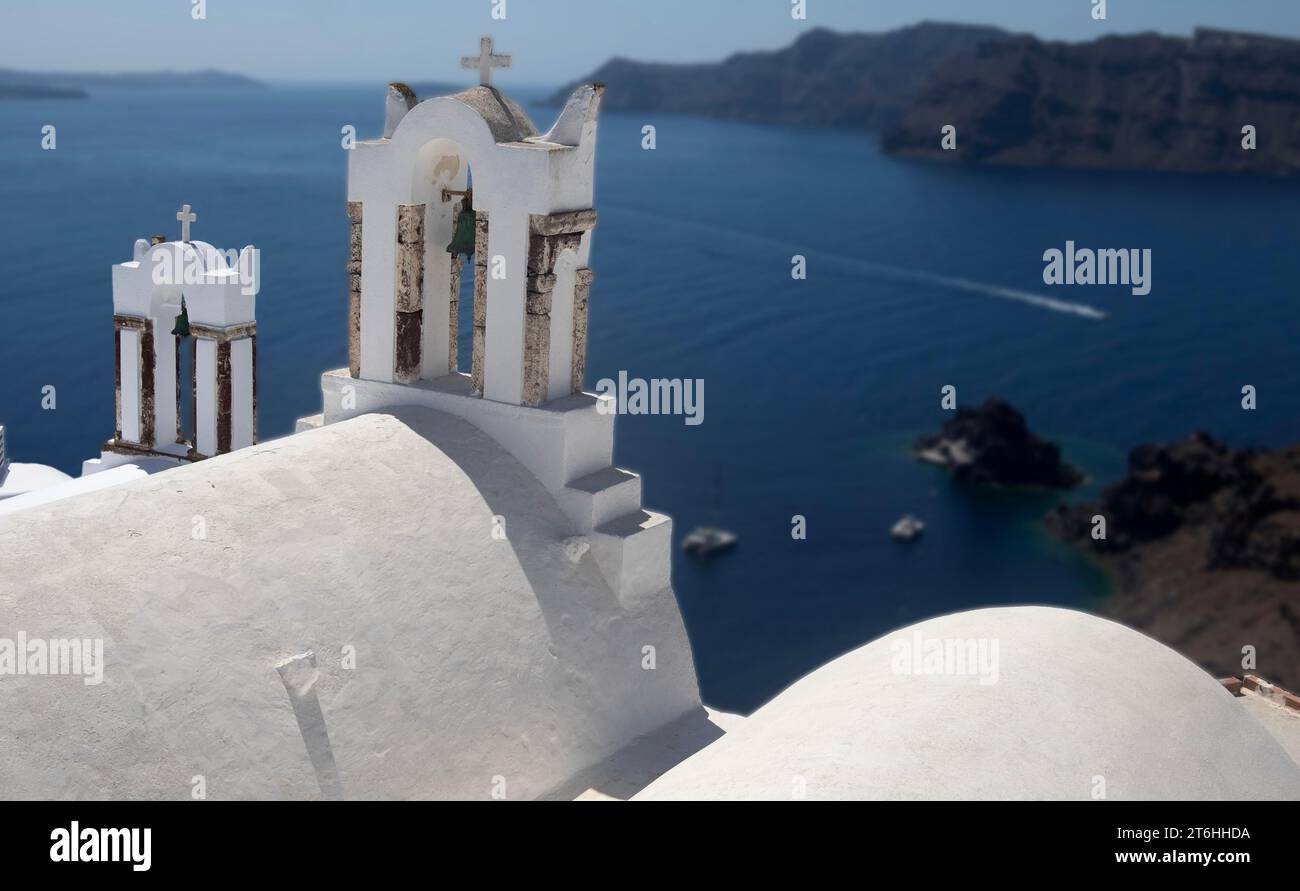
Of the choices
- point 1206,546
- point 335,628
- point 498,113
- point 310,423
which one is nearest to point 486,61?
point 498,113

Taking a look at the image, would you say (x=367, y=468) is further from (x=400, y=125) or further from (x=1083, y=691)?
(x=1083, y=691)

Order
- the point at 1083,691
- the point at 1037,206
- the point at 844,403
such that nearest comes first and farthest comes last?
the point at 1083,691
the point at 844,403
the point at 1037,206

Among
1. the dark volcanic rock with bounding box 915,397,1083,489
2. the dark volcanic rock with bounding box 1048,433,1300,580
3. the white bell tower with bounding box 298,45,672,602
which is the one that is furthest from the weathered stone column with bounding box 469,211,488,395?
the dark volcanic rock with bounding box 915,397,1083,489

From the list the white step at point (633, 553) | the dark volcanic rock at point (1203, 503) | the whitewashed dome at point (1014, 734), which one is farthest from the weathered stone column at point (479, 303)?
the dark volcanic rock at point (1203, 503)

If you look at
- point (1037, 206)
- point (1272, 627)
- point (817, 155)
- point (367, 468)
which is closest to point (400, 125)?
point (367, 468)

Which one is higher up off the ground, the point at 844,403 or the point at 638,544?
the point at 638,544

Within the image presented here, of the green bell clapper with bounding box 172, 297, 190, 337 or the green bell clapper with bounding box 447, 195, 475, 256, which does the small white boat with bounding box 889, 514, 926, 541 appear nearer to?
the green bell clapper with bounding box 172, 297, 190, 337

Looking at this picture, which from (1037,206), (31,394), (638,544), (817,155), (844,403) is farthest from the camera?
(817,155)
